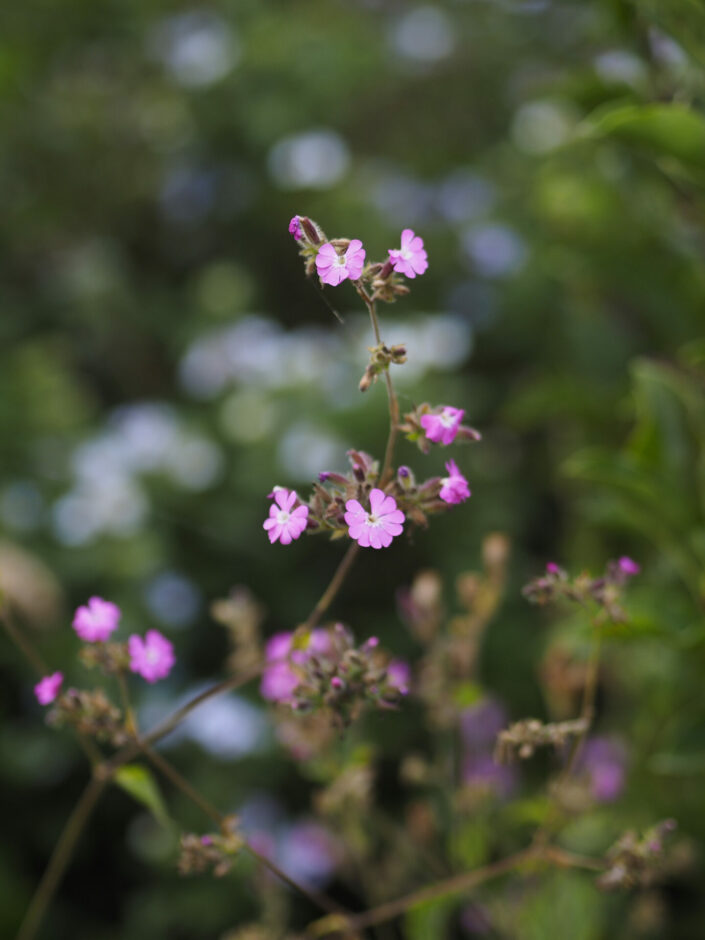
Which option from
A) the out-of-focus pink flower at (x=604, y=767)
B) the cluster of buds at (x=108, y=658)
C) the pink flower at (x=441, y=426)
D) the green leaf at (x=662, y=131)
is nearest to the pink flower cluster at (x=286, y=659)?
the cluster of buds at (x=108, y=658)

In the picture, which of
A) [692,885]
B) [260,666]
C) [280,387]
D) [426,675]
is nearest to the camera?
[260,666]

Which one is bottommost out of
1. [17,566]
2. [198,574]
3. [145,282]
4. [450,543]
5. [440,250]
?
[17,566]

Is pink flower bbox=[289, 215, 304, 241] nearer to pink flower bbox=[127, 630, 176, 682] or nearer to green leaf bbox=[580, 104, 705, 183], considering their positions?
pink flower bbox=[127, 630, 176, 682]

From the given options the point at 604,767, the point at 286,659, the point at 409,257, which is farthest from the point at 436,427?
the point at 604,767

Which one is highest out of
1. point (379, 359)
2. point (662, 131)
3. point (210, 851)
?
point (662, 131)

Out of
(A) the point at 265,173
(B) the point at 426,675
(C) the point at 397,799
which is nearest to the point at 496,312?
(A) the point at 265,173

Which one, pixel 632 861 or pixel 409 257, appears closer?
pixel 409 257

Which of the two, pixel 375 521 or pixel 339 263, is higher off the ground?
pixel 339 263

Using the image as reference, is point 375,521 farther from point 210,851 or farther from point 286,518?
point 210,851

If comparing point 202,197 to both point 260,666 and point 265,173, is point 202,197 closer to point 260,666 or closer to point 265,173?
point 265,173
